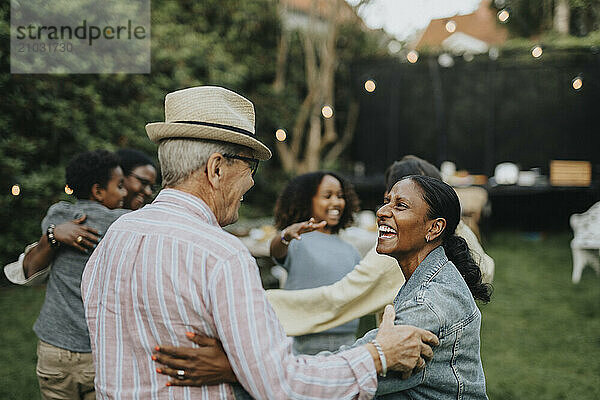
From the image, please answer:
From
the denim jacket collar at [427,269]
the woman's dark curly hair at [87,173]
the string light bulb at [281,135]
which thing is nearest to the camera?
the denim jacket collar at [427,269]

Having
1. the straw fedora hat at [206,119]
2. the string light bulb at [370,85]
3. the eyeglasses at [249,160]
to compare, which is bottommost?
the eyeglasses at [249,160]

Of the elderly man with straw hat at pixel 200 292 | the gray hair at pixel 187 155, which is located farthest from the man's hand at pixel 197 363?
the gray hair at pixel 187 155

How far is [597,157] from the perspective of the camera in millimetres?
11000

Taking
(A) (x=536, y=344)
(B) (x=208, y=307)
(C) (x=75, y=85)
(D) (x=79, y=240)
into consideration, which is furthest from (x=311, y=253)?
(C) (x=75, y=85)

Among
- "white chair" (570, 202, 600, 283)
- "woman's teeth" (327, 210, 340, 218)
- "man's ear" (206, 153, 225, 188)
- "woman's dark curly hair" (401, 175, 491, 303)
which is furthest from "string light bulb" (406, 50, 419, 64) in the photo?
"man's ear" (206, 153, 225, 188)

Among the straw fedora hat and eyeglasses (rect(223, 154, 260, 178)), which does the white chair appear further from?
the straw fedora hat

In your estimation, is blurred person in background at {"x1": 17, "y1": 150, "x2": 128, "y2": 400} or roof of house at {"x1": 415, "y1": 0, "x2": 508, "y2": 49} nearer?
blurred person in background at {"x1": 17, "y1": 150, "x2": 128, "y2": 400}

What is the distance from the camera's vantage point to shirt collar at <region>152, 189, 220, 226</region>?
60.4 inches

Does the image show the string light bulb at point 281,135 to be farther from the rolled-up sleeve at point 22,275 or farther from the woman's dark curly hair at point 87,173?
the rolled-up sleeve at point 22,275

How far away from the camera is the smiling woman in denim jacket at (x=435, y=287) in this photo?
1.61 metres

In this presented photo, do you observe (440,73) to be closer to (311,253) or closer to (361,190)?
(361,190)

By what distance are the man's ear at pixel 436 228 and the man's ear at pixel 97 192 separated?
171 centimetres

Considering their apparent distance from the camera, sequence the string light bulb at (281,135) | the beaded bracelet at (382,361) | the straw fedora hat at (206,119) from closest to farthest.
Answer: the beaded bracelet at (382,361)
the straw fedora hat at (206,119)
the string light bulb at (281,135)

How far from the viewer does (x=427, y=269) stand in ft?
5.88
